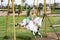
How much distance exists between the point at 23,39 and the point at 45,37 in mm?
861

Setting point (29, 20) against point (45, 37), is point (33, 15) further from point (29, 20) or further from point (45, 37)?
point (45, 37)

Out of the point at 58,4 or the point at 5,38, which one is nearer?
the point at 5,38

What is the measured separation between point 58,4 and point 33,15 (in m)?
17.1

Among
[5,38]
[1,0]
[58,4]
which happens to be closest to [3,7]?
[1,0]

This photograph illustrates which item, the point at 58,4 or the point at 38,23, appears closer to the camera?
the point at 38,23

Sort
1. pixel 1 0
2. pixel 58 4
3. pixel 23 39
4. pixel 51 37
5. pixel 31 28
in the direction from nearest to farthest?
pixel 31 28 → pixel 23 39 → pixel 51 37 → pixel 1 0 → pixel 58 4

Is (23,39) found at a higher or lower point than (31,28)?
lower

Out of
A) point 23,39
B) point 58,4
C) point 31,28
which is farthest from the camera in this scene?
point 58,4

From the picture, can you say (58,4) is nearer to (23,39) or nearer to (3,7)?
(3,7)

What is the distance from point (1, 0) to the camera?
810 inches

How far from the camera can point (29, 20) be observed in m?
6.62

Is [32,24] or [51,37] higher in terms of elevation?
[32,24]

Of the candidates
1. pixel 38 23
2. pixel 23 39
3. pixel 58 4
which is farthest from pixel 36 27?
pixel 58 4

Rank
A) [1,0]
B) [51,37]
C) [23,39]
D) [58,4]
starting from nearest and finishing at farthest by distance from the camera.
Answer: [23,39] < [51,37] < [1,0] < [58,4]
